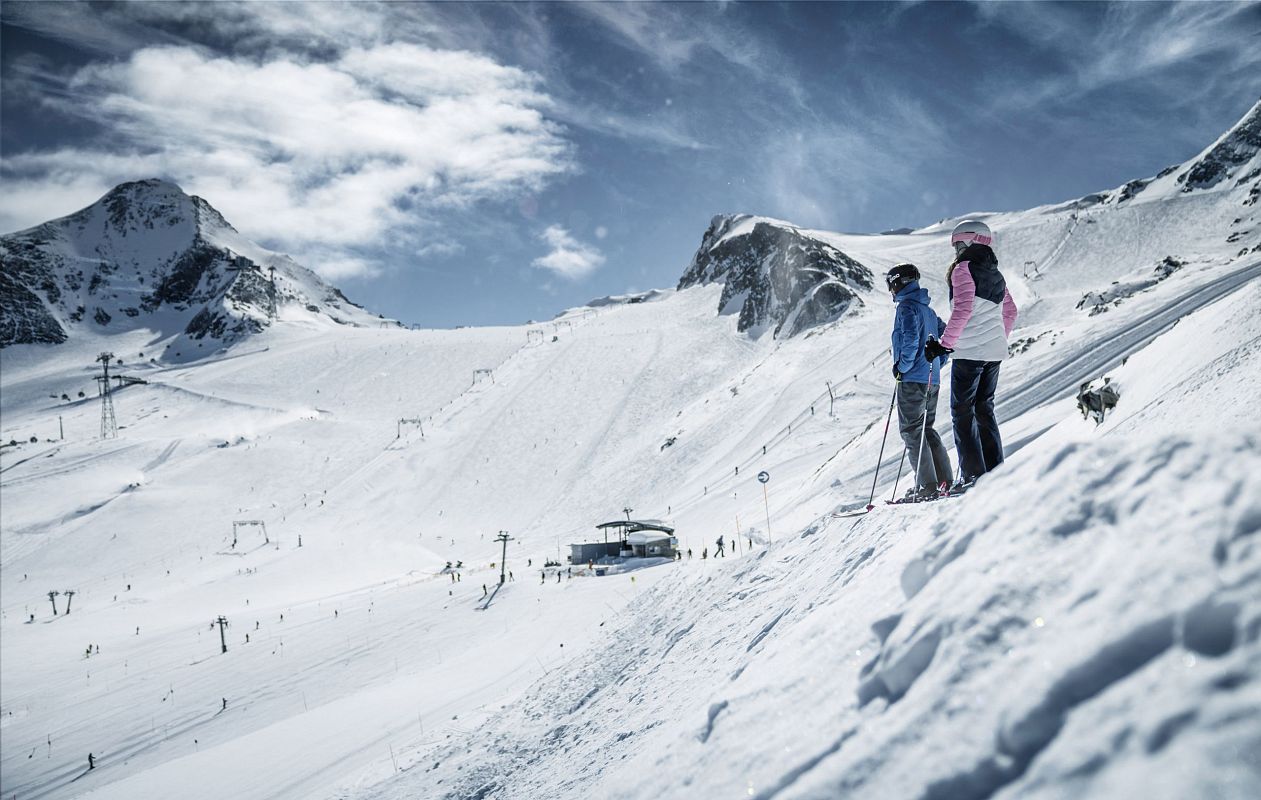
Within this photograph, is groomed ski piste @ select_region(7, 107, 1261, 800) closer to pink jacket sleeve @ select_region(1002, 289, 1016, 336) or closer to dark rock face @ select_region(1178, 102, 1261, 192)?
→ pink jacket sleeve @ select_region(1002, 289, 1016, 336)

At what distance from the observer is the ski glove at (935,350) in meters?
6.06

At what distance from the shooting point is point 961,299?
5930mm

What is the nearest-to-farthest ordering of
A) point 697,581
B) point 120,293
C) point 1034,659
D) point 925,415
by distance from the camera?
point 1034,659
point 925,415
point 697,581
point 120,293

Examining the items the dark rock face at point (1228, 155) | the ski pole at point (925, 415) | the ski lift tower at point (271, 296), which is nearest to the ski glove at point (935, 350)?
the ski pole at point (925, 415)

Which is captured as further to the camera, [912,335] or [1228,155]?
[1228,155]

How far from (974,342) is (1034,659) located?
4.33m

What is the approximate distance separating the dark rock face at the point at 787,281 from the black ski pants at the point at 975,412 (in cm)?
6458

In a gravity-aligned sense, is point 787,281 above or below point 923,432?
above

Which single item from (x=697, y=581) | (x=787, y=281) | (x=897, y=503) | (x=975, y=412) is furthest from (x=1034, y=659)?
(x=787, y=281)

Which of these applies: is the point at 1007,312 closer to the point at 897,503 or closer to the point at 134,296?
the point at 897,503

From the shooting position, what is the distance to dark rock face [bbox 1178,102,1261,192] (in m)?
73.4

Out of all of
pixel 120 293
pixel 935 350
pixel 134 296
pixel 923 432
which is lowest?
pixel 923 432

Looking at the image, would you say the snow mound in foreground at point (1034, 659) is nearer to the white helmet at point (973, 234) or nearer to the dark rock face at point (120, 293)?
the white helmet at point (973, 234)

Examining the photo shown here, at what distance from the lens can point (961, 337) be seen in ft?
19.8
